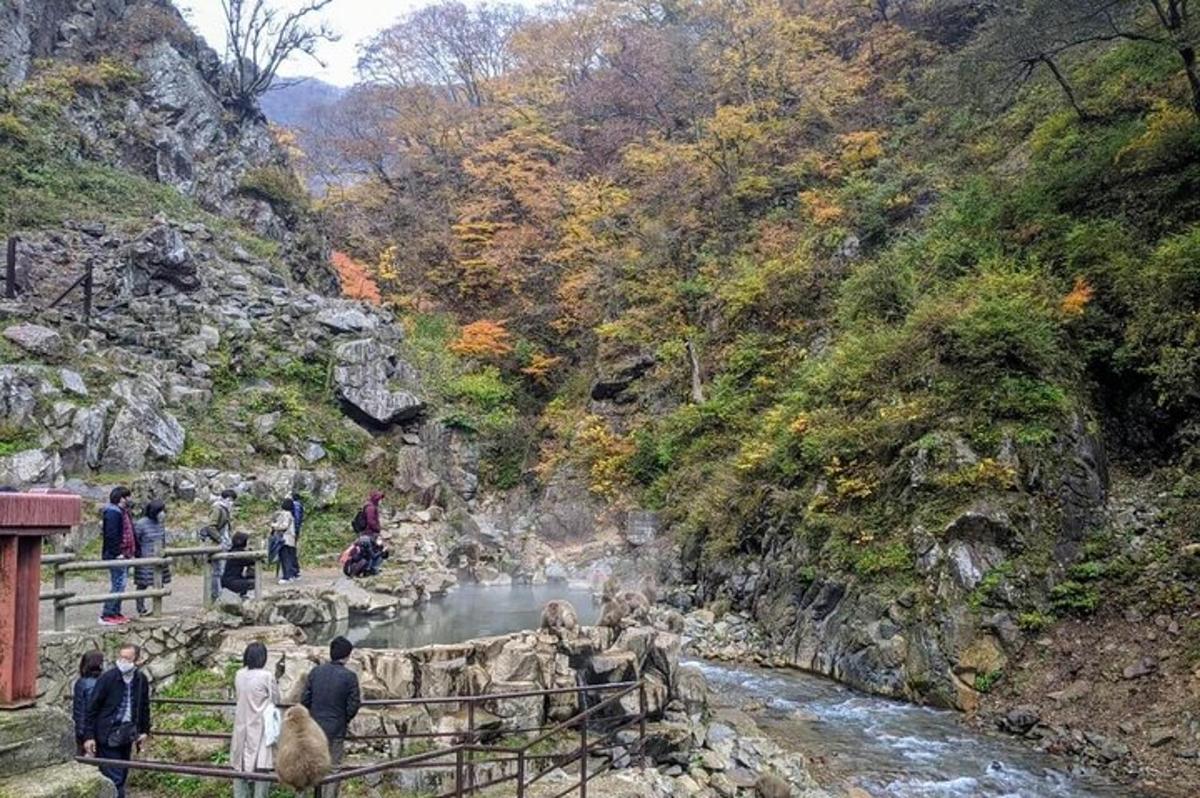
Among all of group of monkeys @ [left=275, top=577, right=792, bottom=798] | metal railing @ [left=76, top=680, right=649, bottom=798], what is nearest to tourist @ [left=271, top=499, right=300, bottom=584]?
group of monkeys @ [left=275, top=577, right=792, bottom=798]

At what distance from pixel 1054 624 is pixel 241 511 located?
54.9 ft

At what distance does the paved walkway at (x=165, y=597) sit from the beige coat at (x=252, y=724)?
397cm

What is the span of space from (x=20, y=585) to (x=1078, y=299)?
16.3 metres

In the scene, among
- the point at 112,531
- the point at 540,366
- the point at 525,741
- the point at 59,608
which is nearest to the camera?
the point at 59,608

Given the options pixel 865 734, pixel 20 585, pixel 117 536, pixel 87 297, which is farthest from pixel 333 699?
pixel 87 297

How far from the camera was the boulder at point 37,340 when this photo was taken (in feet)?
64.4

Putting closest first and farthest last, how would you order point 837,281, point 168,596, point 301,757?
point 301,757 < point 168,596 < point 837,281

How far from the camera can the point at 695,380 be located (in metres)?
24.2

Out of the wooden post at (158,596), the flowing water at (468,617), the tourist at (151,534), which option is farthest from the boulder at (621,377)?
the wooden post at (158,596)

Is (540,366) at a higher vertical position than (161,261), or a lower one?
Answer: lower

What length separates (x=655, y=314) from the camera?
27.5 m

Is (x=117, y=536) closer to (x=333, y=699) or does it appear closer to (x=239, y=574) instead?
(x=239, y=574)

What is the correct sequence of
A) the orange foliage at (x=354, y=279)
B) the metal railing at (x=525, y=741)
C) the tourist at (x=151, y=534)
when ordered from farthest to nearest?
the orange foliage at (x=354, y=279) → the tourist at (x=151, y=534) → the metal railing at (x=525, y=741)

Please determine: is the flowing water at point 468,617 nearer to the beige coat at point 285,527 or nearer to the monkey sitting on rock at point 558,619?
the monkey sitting on rock at point 558,619
